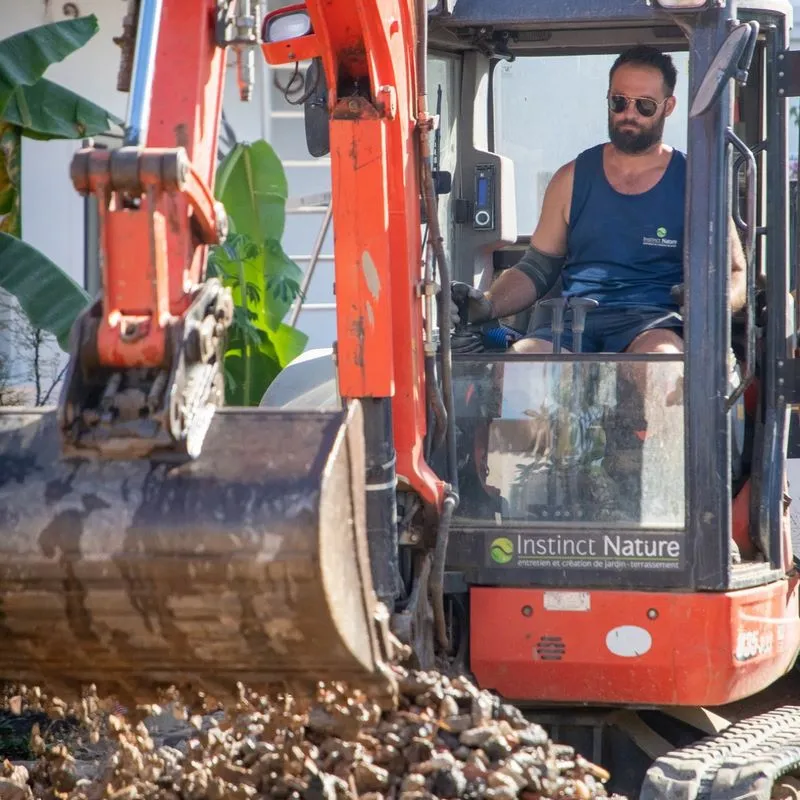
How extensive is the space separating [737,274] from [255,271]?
14.5ft

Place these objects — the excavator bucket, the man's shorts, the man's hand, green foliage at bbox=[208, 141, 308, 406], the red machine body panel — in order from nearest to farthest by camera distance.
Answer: the excavator bucket
the red machine body panel
the man's shorts
the man's hand
green foliage at bbox=[208, 141, 308, 406]

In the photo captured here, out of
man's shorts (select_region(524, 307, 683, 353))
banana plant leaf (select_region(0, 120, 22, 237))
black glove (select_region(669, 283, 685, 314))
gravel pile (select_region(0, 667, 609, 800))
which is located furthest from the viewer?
banana plant leaf (select_region(0, 120, 22, 237))

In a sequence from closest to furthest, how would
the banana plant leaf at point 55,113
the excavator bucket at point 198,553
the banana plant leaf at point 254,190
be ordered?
the excavator bucket at point 198,553, the banana plant leaf at point 55,113, the banana plant leaf at point 254,190

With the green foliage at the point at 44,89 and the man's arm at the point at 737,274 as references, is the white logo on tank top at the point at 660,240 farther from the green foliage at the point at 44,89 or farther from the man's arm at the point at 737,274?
the green foliage at the point at 44,89

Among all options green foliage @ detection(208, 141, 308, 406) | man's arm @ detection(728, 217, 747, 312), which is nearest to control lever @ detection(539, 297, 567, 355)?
man's arm @ detection(728, 217, 747, 312)

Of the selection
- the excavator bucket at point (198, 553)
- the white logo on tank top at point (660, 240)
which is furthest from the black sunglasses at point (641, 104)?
the excavator bucket at point (198, 553)

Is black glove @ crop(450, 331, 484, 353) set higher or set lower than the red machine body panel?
higher

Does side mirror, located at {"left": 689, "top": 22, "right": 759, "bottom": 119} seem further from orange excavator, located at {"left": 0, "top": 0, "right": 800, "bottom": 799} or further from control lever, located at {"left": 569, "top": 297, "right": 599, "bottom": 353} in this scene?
control lever, located at {"left": 569, "top": 297, "right": 599, "bottom": 353}

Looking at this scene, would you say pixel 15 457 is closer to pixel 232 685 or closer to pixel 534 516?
pixel 232 685

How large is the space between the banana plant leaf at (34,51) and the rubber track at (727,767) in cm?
483

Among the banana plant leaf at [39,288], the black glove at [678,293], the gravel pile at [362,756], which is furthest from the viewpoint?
the banana plant leaf at [39,288]

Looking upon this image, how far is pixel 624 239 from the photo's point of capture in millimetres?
4391

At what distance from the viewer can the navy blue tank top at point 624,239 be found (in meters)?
4.33

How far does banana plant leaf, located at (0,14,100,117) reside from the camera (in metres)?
7.19
